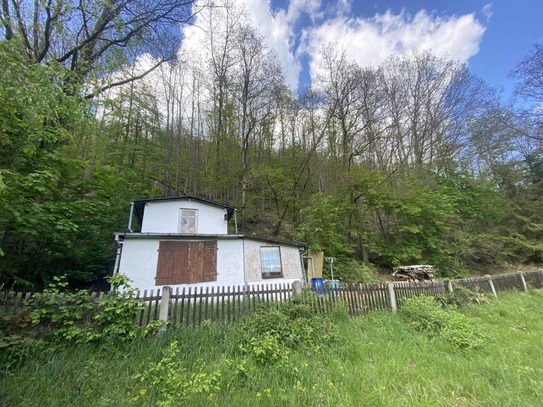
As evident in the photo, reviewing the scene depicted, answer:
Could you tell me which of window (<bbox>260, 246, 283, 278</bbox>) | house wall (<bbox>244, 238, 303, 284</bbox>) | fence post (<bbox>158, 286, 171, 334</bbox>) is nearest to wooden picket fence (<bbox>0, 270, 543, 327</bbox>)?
fence post (<bbox>158, 286, 171, 334</bbox>)

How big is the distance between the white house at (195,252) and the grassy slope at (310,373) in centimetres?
485

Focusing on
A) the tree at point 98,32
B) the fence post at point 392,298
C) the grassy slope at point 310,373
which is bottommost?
the grassy slope at point 310,373

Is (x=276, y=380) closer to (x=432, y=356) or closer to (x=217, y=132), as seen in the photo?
(x=432, y=356)

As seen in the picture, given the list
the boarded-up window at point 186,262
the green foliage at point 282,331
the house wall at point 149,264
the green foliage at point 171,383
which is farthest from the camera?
the boarded-up window at point 186,262

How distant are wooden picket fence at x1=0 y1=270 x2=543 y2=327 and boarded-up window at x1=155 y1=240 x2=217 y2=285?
2797 millimetres

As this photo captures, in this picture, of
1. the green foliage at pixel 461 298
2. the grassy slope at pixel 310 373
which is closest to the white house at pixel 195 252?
the grassy slope at pixel 310 373

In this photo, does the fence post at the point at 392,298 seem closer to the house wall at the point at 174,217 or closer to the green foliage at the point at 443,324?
the green foliage at the point at 443,324

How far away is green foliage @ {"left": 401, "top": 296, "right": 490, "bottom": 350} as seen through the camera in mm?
4320

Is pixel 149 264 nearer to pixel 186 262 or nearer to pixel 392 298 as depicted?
pixel 186 262

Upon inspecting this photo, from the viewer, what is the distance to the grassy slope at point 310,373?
2768 millimetres

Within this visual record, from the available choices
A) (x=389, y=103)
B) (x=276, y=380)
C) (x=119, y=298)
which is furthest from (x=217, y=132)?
(x=276, y=380)

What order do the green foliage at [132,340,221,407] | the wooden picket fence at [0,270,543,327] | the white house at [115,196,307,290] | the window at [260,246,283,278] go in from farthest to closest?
1. the window at [260,246,283,278]
2. the white house at [115,196,307,290]
3. the wooden picket fence at [0,270,543,327]
4. the green foliage at [132,340,221,407]

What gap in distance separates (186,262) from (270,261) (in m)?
3.66

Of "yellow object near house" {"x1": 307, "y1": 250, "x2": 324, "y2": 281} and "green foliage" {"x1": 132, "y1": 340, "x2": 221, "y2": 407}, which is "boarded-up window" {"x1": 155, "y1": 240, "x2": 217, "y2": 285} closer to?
"yellow object near house" {"x1": 307, "y1": 250, "x2": 324, "y2": 281}
